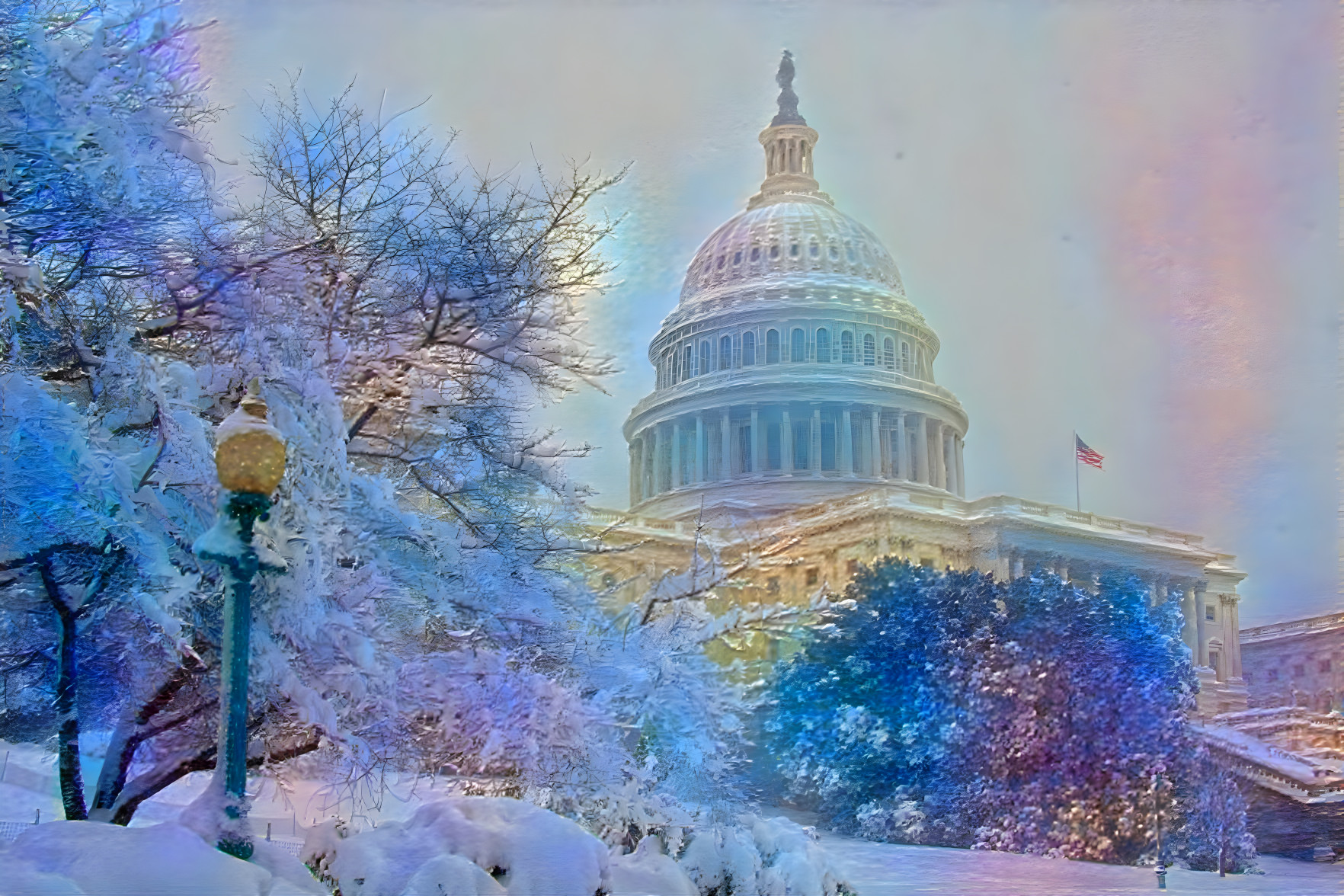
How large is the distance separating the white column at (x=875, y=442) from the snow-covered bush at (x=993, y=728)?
6125 millimetres

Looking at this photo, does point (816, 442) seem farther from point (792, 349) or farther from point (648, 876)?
point (648, 876)

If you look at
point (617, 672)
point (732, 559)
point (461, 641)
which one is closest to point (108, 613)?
point (461, 641)

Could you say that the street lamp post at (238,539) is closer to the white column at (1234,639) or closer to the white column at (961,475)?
the white column at (961,475)

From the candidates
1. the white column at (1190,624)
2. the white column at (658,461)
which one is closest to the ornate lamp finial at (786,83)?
the white column at (658,461)

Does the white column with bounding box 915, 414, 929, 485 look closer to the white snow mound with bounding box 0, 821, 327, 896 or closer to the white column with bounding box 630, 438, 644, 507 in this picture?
the white column with bounding box 630, 438, 644, 507

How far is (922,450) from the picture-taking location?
16.0 m

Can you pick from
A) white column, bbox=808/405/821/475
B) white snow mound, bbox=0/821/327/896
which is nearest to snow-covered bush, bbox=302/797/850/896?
white snow mound, bbox=0/821/327/896

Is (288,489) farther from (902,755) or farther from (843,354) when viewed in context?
(843,354)

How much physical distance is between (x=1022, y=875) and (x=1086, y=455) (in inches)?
130

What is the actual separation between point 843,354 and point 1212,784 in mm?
8534

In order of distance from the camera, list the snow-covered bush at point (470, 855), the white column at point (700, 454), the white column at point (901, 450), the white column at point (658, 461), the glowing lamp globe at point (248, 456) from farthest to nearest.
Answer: the white column at point (901, 450)
the white column at point (700, 454)
the white column at point (658, 461)
the snow-covered bush at point (470, 855)
the glowing lamp globe at point (248, 456)

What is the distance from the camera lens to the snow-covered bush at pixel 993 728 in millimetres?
11945

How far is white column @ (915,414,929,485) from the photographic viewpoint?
580 inches

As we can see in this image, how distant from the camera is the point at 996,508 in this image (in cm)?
1414
